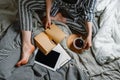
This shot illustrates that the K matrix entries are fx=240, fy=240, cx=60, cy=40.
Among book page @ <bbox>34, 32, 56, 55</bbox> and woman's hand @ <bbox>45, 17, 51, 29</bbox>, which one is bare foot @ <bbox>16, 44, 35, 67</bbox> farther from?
woman's hand @ <bbox>45, 17, 51, 29</bbox>

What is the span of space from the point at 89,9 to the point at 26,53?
45 centimetres

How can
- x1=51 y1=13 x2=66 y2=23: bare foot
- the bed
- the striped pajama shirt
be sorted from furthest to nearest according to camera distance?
x1=51 y1=13 x2=66 y2=23: bare foot
the striped pajama shirt
the bed

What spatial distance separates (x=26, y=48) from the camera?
1401 millimetres

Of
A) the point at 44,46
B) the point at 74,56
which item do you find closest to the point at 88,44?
the point at 74,56

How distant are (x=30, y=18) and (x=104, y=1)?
50cm

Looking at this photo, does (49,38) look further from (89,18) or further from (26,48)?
(89,18)

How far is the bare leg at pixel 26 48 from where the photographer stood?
1.36 metres

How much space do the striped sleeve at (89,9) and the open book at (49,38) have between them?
18 cm

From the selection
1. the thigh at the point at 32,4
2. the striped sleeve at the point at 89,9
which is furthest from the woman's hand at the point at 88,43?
the thigh at the point at 32,4

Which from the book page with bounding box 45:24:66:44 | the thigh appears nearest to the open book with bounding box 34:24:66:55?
the book page with bounding box 45:24:66:44

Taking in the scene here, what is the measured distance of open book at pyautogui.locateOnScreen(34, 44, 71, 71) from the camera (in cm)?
139

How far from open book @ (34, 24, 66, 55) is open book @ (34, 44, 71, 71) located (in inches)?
1.0

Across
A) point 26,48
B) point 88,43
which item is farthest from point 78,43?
point 26,48

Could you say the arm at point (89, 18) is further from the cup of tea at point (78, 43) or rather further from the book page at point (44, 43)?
the book page at point (44, 43)
